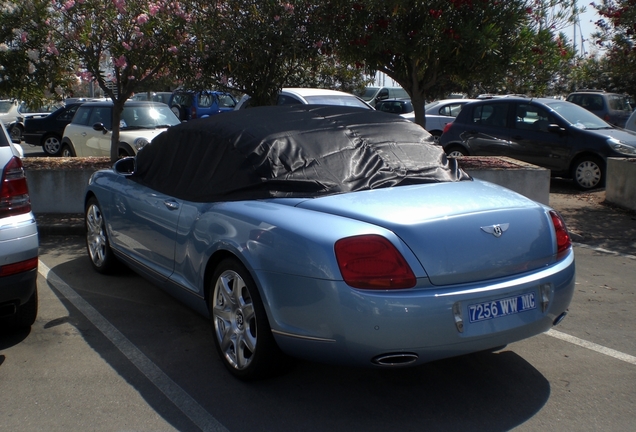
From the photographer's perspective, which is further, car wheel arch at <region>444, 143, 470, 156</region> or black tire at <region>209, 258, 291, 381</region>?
car wheel arch at <region>444, 143, 470, 156</region>

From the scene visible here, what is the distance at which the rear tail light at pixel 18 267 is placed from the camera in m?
4.42

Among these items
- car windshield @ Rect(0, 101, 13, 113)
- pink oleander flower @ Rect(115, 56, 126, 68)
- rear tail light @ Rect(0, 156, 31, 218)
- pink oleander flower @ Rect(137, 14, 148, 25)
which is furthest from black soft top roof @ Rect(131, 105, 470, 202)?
car windshield @ Rect(0, 101, 13, 113)

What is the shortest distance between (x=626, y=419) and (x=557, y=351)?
3.35ft

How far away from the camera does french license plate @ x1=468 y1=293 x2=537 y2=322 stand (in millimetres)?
3643

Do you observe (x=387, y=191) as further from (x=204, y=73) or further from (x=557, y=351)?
(x=204, y=73)

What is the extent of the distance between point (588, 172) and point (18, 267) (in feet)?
32.6

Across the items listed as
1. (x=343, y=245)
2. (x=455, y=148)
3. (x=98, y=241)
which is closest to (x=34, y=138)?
(x=455, y=148)

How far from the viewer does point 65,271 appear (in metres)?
6.80

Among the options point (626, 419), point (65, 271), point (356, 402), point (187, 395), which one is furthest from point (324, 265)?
point (65, 271)

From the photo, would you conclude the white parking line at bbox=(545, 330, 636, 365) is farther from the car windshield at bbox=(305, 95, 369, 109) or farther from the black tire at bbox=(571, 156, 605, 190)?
the car windshield at bbox=(305, 95, 369, 109)

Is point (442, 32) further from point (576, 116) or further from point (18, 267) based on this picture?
point (18, 267)

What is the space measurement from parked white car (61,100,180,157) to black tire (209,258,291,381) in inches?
361

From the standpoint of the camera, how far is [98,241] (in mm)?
6555

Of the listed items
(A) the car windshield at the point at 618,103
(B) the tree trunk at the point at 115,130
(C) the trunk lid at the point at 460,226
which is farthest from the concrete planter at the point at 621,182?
(A) the car windshield at the point at 618,103
